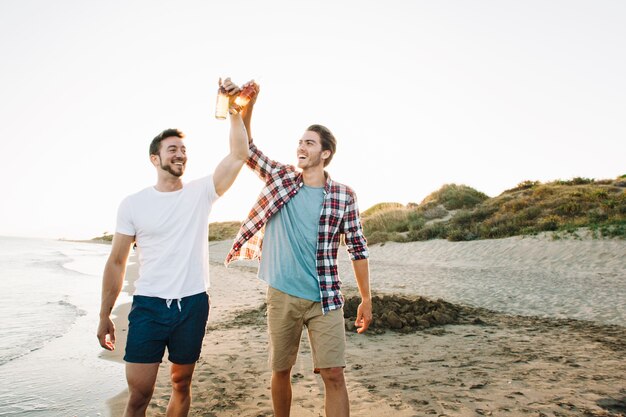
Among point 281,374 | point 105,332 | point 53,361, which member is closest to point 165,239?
point 105,332

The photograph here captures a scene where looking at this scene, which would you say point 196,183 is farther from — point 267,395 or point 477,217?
point 477,217

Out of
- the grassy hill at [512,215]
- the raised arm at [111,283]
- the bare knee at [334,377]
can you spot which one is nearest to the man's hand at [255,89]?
the raised arm at [111,283]

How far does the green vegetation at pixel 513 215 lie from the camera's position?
18.0m

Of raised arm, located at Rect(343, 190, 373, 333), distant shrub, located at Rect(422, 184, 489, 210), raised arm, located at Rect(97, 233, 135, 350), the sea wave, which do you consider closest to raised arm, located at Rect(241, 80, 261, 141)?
raised arm, located at Rect(343, 190, 373, 333)

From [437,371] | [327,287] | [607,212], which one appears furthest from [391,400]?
[607,212]

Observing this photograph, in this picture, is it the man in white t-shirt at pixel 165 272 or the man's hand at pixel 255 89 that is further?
the man's hand at pixel 255 89

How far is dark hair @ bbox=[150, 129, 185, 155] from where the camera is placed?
2995 mm

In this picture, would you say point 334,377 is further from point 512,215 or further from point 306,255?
point 512,215

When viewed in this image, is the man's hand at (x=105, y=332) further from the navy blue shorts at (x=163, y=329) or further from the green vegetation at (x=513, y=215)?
the green vegetation at (x=513, y=215)

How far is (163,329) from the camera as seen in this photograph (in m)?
2.74

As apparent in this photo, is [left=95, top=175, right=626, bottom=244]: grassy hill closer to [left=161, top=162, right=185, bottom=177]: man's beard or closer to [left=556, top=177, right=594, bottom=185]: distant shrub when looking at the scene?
[left=556, top=177, right=594, bottom=185]: distant shrub

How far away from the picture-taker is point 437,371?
5016mm

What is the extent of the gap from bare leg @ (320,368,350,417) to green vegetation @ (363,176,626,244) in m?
15.9

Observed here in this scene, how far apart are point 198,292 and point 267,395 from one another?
6.56ft
